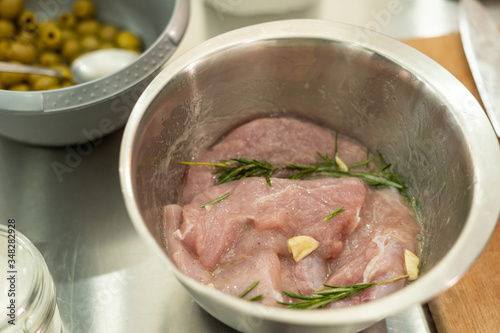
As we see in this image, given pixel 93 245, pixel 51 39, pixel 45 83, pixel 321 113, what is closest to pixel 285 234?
pixel 321 113

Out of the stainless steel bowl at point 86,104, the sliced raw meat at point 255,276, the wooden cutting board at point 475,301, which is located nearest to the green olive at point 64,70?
the stainless steel bowl at point 86,104

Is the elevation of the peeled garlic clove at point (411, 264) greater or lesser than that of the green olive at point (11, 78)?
lesser

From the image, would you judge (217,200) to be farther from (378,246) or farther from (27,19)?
(27,19)

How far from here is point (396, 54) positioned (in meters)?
1.07

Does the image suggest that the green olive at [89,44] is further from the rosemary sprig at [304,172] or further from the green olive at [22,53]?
the rosemary sprig at [304,172]

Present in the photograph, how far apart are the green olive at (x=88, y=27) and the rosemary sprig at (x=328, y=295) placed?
1026mm

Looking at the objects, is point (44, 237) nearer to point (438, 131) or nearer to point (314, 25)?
point (314, 25)

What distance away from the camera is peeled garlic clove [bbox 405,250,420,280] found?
0.96 meters

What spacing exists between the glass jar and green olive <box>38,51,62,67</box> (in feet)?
1.89

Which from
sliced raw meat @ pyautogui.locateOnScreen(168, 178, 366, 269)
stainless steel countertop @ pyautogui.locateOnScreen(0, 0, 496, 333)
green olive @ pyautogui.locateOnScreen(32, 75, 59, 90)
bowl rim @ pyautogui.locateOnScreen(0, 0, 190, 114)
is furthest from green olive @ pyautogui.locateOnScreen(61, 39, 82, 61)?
sliced raw meat @ pyautogui.locateOnScreen(168, 178, 366, 269)

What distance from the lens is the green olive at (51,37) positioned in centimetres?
139

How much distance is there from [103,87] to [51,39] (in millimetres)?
439

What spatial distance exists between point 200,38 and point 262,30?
59cm

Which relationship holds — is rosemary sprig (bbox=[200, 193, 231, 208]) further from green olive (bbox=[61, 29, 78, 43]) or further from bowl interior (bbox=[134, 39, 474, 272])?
green olive (bbox=[61, 29, 78, 43])
